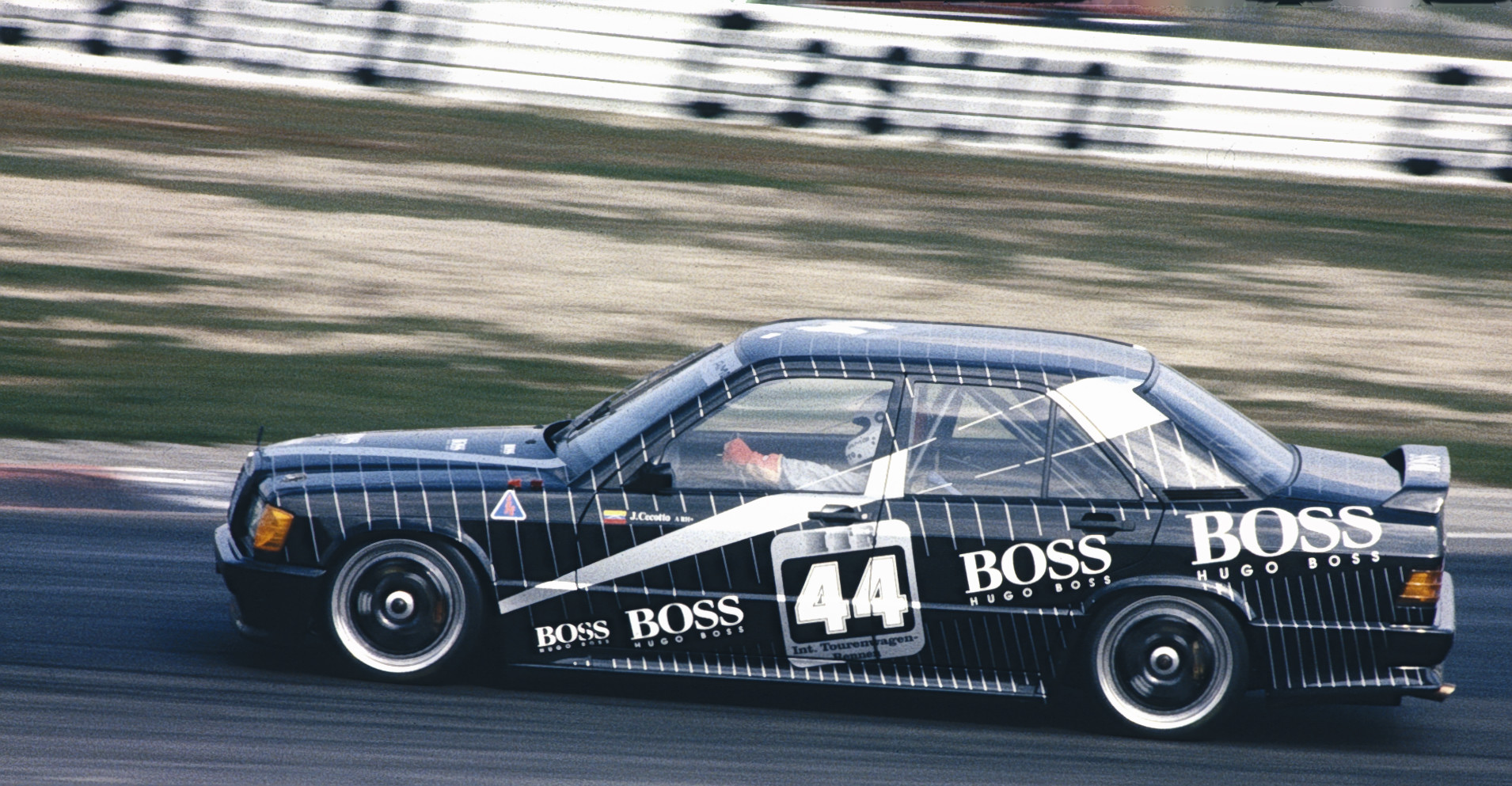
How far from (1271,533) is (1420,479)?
2.28ft

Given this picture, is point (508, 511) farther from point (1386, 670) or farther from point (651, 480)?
point (1386, 670)

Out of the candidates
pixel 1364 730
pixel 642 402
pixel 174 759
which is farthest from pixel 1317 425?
pixel 174 759

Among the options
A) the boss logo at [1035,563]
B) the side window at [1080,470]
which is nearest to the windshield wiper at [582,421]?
the boss logo at [1035,563]

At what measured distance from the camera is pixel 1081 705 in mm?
6070

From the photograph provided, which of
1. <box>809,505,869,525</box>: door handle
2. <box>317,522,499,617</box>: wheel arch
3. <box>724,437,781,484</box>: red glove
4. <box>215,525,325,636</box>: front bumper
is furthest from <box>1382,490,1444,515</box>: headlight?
<box>215,525,325,636</box>: front bumper

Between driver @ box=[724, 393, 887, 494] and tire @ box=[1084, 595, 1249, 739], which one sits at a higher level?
driver @ box=[724, 393, 887, 494]

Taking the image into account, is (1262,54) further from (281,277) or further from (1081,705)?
(1081,705)

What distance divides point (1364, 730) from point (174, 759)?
420 centimetres

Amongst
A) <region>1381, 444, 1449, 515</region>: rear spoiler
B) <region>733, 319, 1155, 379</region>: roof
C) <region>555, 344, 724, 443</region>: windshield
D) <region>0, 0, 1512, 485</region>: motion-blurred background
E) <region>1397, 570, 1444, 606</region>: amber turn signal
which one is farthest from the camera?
<region>0, 0, 1512, 485</region>: motion-blurred background

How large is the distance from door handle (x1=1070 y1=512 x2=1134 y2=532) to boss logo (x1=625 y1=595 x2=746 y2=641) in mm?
1197

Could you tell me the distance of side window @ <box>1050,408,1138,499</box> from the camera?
5.55 meters

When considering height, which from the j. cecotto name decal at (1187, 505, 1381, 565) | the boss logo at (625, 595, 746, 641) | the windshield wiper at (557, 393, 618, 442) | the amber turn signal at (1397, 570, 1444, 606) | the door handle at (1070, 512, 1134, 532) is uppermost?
the windshield wiper at (557, 393, 618, 442)

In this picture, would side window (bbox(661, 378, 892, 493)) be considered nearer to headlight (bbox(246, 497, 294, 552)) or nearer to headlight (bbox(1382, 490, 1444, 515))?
headlight (bbox(246, 497, 294, 552))

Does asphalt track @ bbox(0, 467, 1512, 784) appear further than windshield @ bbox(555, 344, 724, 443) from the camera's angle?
No
